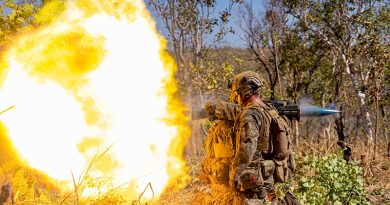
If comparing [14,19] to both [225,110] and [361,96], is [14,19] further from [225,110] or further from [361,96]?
[361,96]

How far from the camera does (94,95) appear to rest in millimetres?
6191

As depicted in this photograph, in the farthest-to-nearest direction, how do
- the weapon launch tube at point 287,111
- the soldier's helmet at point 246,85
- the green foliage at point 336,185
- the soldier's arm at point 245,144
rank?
the green foliage at point 336,185, the weapon launch tube at point 287,111, the soldier's helmet at point 246,85, the soldier's arm at point 245,144

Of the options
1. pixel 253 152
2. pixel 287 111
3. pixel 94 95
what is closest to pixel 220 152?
pixel 253 152

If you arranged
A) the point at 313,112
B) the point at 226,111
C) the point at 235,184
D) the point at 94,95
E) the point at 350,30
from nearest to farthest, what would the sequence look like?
the point at 235,184
the point at 226,111
the point at 313,112
the point at 94,95
the point at 350,30

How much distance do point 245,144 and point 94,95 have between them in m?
2.87

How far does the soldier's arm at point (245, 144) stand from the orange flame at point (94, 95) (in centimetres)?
202


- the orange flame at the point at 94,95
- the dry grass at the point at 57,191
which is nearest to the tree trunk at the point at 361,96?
the dry grass at the point at 57,191

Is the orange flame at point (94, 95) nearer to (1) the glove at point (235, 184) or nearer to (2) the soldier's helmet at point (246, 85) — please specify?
(1) the glove at point (235, 184)

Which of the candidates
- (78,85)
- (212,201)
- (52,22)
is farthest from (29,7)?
(212,201)

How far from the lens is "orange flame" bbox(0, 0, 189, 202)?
226 inches

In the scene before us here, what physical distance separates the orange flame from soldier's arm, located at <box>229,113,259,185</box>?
2.02 m

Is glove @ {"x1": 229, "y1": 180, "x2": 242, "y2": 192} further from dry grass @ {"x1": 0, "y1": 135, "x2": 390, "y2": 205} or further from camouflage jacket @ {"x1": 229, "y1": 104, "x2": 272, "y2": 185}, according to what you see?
dry grass @ {"x1": 0, "y1": 135, "x2": 390, "y2": 205}

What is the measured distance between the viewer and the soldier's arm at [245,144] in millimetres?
4301

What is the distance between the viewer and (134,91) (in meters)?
6.44
